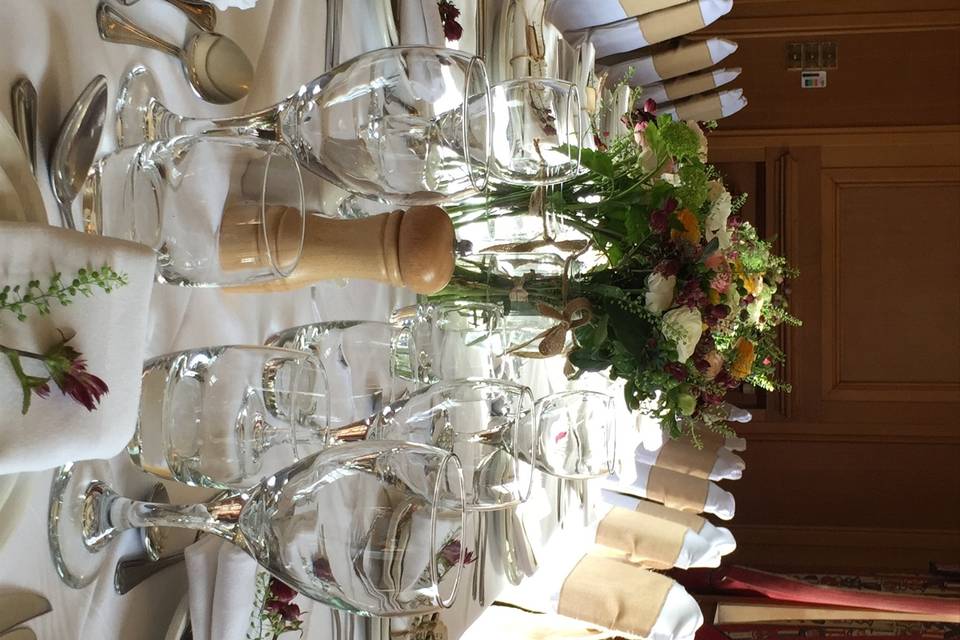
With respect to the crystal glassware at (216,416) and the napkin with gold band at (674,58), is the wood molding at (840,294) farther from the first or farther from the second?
the crystal glassware at (216,416)

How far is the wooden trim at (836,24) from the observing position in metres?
4.39

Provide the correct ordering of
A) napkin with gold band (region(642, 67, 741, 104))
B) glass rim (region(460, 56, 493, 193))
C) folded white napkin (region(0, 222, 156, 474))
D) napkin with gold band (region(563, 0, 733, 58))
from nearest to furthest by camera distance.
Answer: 1. folded white napkin (region(0, 222, 156, 474))
2. glass rim (region(460, 56, 493, 193))
3. napkin with gold band (region(563, 0, 733, 58))
4. napkin with gold band (region(642, 67, 741, 104))

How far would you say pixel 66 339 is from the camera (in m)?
0.57

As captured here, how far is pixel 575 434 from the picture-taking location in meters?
1.31

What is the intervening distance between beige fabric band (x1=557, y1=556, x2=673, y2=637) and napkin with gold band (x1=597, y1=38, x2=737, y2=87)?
1.79 meters

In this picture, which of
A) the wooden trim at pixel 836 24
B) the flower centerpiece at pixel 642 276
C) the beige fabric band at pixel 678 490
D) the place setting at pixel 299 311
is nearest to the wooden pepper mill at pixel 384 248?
the place setting at pixel 299 311

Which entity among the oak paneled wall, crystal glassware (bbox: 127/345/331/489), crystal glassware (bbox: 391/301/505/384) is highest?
the oak paneled wall

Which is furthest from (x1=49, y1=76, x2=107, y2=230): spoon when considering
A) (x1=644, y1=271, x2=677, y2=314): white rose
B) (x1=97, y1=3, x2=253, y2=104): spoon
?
(x1=644, y1=271, x2=677, y2=314): white rose

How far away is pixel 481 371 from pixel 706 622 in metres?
2.77

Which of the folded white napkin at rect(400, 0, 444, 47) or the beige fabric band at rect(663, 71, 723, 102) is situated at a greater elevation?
the beige fabric band at rect(663, 71, 723, 102)

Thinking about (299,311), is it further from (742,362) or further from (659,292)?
(742,362)

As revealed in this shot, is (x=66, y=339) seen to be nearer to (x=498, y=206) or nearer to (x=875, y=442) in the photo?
(x=498, y=206)

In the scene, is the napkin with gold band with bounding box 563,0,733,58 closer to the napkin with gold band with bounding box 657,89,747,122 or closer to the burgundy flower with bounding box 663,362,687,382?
A: the napkin with gold band with bounding box 657,89,747,122

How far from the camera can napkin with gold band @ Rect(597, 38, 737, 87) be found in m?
3.11
